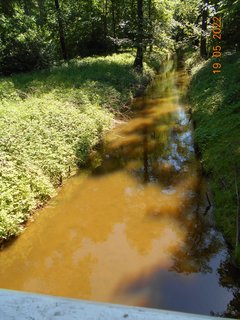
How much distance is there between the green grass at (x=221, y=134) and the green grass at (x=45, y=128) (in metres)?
3.62

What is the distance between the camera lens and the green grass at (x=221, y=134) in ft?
22.4

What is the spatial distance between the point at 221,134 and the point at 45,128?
529 centimetres

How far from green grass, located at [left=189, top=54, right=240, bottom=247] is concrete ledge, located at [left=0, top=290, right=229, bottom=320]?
524 centimetres

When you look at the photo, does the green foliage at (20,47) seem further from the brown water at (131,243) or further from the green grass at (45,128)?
the brown water at (131,243)

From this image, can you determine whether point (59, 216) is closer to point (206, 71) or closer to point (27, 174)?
point (27, 174)

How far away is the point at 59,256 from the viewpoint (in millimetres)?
6203

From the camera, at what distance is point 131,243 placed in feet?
21.0

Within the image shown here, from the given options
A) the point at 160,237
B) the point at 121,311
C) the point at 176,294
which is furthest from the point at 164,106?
the point at 121,311
